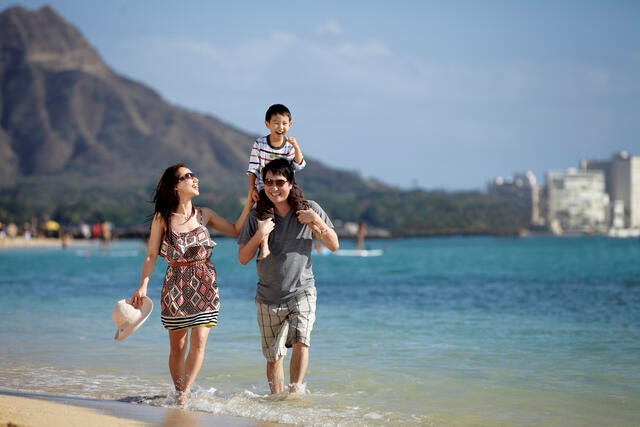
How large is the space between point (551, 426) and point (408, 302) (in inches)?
506

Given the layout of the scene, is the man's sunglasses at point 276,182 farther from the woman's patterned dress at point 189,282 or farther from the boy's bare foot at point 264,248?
the woman's patterned dress at point 189,282

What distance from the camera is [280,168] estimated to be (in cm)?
580

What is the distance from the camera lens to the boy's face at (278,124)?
578 centimetres

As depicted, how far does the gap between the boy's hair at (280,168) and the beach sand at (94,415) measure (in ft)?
5.77

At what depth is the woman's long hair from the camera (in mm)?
5996

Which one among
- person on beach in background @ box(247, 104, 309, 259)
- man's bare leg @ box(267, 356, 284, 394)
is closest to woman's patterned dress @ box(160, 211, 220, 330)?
person on beach in background @ box(247, 104, 309, 259)

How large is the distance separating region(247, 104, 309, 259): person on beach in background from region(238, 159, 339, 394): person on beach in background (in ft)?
0.20

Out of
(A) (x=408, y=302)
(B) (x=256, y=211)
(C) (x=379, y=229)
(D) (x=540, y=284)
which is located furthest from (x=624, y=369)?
(C) (x=379, y=229)

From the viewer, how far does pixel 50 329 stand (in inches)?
482

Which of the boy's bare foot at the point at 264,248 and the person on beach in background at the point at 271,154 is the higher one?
the person on beach in background at the point at 271,154

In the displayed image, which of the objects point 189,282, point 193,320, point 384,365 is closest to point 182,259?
point 189,282

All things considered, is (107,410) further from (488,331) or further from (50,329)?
(488,331)

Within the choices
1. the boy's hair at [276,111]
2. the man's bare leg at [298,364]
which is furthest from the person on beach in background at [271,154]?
the man's bare leg at [298,364]

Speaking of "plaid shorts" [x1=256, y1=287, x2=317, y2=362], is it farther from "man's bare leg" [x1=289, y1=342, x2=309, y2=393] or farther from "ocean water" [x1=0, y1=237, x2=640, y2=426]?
"ocean water" [x1=0, y1=237, x2=640, y2=426]
